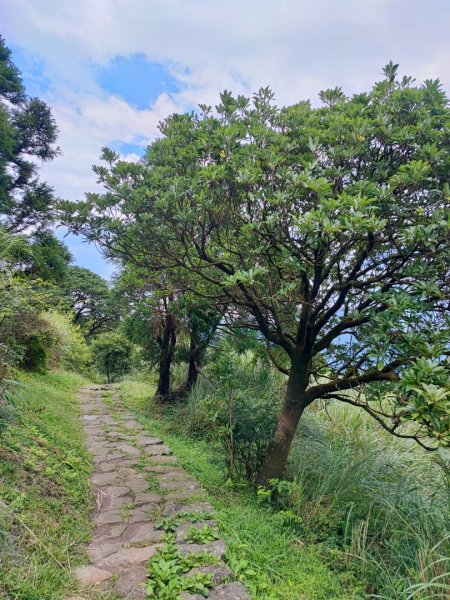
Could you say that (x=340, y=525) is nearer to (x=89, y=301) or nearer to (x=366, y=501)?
(x=366, y=501)

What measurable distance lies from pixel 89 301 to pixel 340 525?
757 inches

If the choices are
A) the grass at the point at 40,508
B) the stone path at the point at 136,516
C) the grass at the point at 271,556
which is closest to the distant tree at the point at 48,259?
the stone path at the point at 136,516

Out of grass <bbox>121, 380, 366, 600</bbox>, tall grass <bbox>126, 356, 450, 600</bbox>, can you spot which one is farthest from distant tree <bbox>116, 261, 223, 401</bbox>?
grass <bbox>121, 380, 366, 600</bbox>

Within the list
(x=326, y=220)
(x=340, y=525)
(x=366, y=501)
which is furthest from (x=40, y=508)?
(x=326, y=220)

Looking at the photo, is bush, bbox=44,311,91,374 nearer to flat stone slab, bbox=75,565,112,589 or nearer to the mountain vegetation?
the mountain vegetation

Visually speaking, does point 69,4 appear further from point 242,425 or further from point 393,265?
point 242,425

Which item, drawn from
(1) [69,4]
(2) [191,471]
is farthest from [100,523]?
(1) [69,4]

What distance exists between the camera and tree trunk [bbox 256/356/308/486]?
3088 mm

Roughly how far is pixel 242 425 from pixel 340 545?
123cm

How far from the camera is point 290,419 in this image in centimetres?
310

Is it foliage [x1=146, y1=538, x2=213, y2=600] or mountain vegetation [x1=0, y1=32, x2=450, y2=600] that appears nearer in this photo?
foliage [x1=146, y1=538, x2=213, y2=600]

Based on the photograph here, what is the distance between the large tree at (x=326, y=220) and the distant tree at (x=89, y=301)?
16862 millimetres

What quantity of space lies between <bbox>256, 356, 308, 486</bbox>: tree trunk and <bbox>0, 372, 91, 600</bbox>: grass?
1.53 metres

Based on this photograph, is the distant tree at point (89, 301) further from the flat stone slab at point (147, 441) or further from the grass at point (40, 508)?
the grass at point (40, 508)
